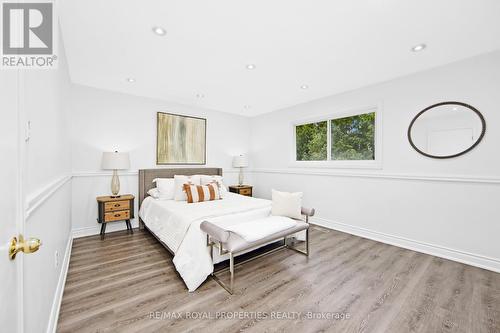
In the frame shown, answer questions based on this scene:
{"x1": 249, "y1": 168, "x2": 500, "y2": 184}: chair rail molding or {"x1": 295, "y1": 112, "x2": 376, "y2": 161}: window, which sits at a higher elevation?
{"x1": 295, "y1": 112, "x2": 376, "y2": 161}: window

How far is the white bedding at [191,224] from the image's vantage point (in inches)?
84.4

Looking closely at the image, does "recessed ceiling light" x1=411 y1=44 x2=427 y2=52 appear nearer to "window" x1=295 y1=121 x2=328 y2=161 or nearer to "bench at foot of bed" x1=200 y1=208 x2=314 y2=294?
"window" x1=295 y1=121 x2=328 y2=161

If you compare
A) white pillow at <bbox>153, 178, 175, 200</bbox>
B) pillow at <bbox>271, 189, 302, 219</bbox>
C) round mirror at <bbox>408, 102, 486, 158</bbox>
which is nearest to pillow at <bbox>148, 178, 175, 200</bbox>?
white pillow at <bbox>153, 178, 175, 200</bbox>

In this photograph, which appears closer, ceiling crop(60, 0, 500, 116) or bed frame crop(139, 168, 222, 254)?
ceiling crop(60, 0, 500, 116)

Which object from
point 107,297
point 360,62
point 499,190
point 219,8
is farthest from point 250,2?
point 499,190

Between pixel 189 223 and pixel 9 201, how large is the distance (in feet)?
5.56

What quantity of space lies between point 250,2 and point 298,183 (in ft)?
11.3

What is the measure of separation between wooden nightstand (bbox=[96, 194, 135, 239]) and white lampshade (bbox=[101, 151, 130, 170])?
19.8 inches

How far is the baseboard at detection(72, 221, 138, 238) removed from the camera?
11.0ft

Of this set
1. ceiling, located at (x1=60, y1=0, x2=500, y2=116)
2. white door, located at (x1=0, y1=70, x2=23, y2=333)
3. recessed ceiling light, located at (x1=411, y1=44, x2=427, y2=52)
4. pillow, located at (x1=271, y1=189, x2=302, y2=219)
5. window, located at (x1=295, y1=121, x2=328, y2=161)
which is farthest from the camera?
window, located at (x1=295, y1=121, x2=328, y2=161)

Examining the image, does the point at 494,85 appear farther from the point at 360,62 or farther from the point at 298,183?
the point at 298,183

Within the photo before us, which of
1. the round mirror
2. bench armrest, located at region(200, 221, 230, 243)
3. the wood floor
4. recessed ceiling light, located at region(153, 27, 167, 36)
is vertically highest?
recessed ceiling light, located at region(153, 27, 167, 36)

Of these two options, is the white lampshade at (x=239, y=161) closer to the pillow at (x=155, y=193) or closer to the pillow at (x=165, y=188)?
the pillow at (x=165, y=188)

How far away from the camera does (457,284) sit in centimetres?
215
